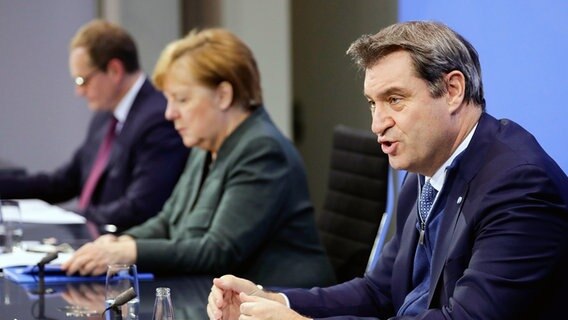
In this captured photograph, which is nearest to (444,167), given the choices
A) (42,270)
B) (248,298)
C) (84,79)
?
(248,298)

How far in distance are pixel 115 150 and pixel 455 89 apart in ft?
8.81

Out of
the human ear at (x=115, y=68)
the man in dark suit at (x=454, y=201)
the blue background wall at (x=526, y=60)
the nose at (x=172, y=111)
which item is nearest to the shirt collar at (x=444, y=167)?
the man in dark suit at (x=454, y=201)

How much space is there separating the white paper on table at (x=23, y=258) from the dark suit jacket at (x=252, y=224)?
9.4 inches

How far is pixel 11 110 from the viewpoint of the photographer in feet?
23.6

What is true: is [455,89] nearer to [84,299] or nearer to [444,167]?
[444,167]

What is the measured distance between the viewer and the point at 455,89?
2328 millimetres

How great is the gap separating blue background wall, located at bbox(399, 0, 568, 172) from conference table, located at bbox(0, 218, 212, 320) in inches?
39.2

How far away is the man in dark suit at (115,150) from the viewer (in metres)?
4.51

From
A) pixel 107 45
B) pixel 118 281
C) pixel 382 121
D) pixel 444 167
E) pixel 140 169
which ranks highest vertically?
pixel 382 121

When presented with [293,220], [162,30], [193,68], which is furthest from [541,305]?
[162,30]

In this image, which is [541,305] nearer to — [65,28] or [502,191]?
[502,191]

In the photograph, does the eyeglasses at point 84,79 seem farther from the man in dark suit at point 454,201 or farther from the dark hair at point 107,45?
the man in dark suit at point 454,201

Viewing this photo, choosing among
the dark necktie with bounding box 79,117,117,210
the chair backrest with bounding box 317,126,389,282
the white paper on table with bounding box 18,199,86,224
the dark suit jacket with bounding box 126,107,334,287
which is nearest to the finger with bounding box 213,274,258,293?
the dark suit jacket with bounding box 126,107,334,287

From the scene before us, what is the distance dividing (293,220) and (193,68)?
0.61m
